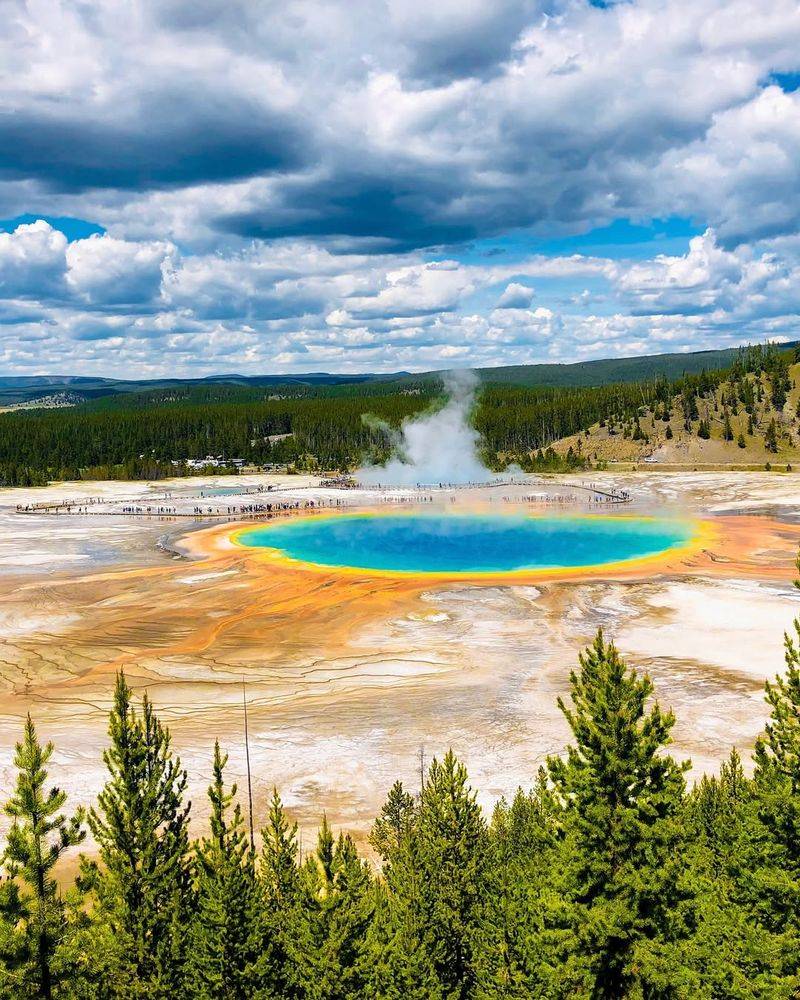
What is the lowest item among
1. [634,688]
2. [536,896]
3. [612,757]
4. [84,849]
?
[84,849]

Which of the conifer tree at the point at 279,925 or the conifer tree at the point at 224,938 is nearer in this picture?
the conifer tree at the point at 224,938

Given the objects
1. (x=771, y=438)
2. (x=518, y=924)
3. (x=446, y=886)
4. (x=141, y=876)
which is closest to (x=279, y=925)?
(x=141, y=876)

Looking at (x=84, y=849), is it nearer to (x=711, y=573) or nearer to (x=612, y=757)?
(x=612, y=757)

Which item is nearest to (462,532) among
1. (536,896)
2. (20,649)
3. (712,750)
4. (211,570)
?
(211,570)

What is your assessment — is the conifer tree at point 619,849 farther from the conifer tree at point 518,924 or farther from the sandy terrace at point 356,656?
the sandy terrace at point 356,656

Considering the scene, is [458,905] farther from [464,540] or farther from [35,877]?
[464,540]

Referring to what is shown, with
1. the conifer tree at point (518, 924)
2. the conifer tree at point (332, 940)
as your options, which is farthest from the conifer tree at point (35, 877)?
the conifer tree at point (518, 924)

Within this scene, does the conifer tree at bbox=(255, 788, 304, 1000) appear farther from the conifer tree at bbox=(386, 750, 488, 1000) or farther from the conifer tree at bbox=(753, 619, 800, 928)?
the conifer tree at bbox=(753, 619, 800, 928)
